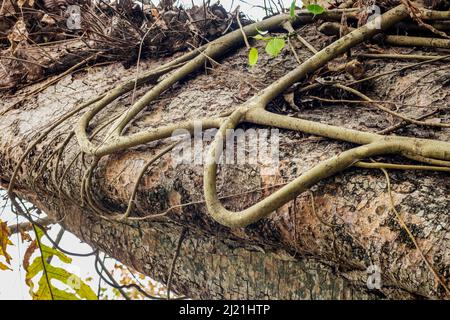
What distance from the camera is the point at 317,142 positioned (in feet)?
4.59

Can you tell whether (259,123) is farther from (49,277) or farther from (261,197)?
(49,277)

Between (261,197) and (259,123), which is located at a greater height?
(259,123)

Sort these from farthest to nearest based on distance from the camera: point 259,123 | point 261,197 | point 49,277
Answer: point 49,277
point 259,123
point 261,197

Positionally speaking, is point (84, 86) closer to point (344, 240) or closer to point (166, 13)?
point (166, 13)

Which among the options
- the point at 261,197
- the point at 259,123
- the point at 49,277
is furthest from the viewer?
the point at 49,277

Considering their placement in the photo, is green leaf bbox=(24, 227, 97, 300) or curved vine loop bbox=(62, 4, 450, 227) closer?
curved vine loop bbox=(62, 4, 450, 227)

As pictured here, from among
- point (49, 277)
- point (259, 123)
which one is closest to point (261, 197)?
point (259, 123)

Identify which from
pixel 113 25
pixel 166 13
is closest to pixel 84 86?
pixel 113 25

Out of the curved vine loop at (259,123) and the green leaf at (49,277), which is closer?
the curved vine loop at (259,123)

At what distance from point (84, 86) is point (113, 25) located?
31 centimetres

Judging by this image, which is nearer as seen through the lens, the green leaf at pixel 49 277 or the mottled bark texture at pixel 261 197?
the mottled bark texture at pixel 261 197

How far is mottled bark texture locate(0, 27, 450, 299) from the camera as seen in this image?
112 cm

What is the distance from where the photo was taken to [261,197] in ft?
4.40

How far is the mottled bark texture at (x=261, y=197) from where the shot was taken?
1.12 meters
